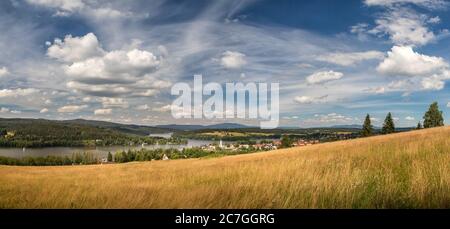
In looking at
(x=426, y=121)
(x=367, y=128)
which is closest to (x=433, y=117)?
(x=426, y=121)

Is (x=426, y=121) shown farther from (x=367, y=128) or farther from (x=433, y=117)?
(x=367, y=128)

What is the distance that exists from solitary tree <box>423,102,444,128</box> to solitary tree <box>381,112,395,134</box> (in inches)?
209

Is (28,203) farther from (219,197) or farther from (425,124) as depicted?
(425,124)

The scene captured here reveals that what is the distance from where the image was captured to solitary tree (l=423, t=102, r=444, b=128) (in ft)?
213

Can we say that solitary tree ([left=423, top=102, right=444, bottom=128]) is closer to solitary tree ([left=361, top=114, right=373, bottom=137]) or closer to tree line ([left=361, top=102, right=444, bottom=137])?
tree line ([left=361, top=102, right=444, bottom=137])

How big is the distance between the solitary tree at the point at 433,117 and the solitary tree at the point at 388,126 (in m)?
5.30

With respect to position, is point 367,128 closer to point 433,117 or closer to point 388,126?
point 388,126

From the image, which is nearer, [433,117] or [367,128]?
[433,117]

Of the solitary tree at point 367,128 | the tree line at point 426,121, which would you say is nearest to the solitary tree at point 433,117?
the tree line at point 426,121

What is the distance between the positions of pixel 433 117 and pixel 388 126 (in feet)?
24.6

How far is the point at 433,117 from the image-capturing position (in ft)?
215

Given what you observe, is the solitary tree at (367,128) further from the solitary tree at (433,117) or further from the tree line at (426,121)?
the solitary tree at (433,117)

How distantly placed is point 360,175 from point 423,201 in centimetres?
217

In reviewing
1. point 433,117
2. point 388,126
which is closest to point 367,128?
point 388,126
